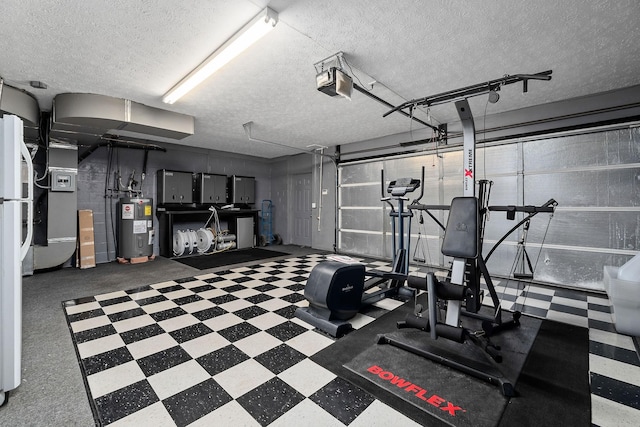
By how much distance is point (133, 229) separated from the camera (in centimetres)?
571

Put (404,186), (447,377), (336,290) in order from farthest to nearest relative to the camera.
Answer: (404,186), (336,290), (447,377)

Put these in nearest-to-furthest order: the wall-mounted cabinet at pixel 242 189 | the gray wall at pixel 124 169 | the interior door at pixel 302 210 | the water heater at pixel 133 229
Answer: the water heater at pixel 133 229 < the gray wall at pixel 124 169 < the wall-mounted cabinet at pixel 242 189 < the interior door at pixel 302 210

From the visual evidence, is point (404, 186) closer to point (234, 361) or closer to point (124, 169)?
point (234, 361)

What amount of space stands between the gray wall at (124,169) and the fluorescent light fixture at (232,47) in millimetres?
3813

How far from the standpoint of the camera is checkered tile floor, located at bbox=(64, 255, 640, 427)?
157cm

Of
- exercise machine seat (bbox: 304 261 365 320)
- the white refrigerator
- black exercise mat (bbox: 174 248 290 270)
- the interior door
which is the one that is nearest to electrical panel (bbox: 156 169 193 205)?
black exercise mat (bbox: 174 248 290 270)

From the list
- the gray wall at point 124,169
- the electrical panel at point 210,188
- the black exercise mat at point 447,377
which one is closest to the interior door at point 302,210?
the gray wall at point 124,169

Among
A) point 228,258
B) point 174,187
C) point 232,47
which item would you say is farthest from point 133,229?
point 232,47

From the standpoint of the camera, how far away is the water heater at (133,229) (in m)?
5.66

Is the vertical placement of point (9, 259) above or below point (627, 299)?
above

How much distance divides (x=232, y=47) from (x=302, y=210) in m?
5.88

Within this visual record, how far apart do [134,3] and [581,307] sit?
5.51m

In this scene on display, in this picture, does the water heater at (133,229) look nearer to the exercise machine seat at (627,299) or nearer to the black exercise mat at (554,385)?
the black exercise mat at (554,385)

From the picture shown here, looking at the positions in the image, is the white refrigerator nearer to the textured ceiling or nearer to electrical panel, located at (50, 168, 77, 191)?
the textured ceiling
